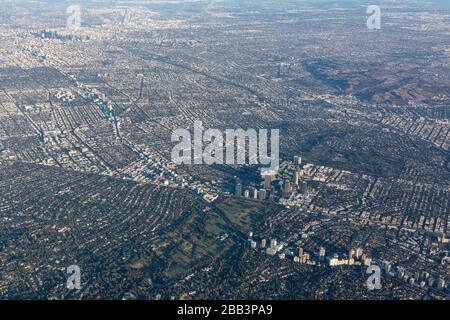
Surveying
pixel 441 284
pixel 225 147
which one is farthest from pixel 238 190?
pixel 441 284

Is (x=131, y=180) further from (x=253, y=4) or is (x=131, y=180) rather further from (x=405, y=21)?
(x=253, y=4)

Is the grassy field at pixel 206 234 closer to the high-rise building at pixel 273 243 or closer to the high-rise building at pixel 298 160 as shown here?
the high-rise building at pixel 273 243

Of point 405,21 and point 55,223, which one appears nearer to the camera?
point 55,223

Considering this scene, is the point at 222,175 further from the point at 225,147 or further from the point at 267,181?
the point at 225,147

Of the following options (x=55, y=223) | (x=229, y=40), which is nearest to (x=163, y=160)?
(x=55, y=223)

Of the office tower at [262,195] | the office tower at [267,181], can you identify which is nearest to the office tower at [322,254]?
the office tower at [262,195]

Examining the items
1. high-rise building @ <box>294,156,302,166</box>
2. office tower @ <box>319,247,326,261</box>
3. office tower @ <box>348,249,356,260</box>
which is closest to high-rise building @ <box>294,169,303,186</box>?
high-rise building @ <box>294,156,302,166</box>
